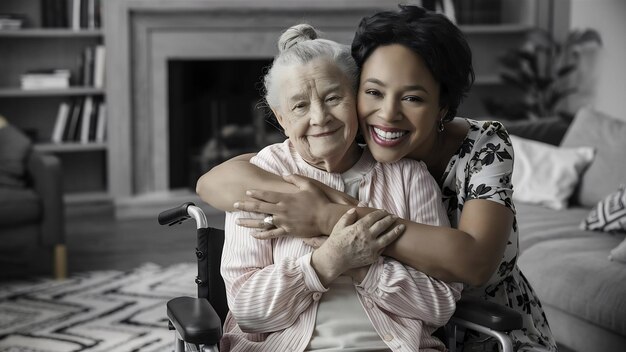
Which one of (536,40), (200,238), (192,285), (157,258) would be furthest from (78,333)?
(536,40)

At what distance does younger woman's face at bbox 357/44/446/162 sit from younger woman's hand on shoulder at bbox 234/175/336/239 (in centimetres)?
16

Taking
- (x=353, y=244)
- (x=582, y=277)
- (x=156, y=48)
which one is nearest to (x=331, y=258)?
(x=353, y=244)

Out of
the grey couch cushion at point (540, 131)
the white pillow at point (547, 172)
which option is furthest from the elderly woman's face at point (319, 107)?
the grey couch cushion at point (540, 131)

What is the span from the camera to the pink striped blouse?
1500mm

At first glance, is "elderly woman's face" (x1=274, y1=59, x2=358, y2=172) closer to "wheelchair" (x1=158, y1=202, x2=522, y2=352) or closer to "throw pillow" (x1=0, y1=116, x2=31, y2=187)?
"wheelchair" (x1=158, y1=202, x2=522, y2=352)

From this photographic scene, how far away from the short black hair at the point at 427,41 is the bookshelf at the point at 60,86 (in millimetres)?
4231

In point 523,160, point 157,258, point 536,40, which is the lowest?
point 157,258

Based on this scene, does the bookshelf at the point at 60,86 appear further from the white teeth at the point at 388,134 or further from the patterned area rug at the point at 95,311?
the white teeth at the point at 388,134

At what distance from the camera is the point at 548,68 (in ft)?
19.8

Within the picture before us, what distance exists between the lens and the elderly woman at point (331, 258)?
149 centimetres

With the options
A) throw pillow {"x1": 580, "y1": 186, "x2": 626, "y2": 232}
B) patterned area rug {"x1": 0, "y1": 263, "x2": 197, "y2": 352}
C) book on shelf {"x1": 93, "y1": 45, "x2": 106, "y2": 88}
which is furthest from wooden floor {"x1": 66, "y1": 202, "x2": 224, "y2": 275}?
throw pillow {"x1": 580, "y1": 186, "x2": 626, "y2": 232}

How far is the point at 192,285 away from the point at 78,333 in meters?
0.76

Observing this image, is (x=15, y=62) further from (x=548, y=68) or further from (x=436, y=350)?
(x=436, y=350)

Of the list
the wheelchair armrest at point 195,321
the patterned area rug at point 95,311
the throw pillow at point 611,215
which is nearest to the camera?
the wheelchair armrest at point 195,321
